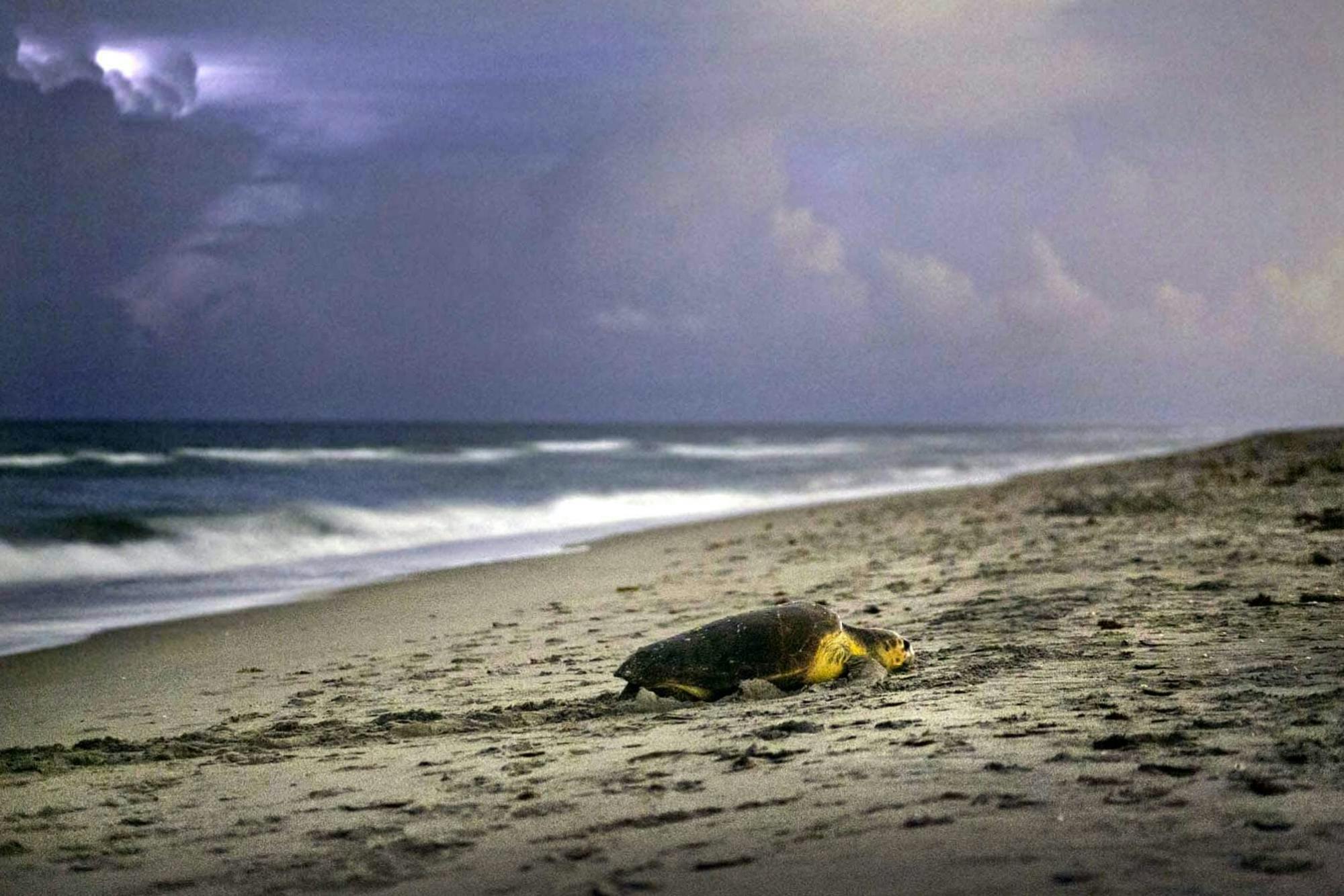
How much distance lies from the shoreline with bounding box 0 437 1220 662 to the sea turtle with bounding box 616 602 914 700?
17.6ft

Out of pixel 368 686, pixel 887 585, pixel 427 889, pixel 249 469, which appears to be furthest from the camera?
pixel 249 469

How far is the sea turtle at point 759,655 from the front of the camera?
5.32 meters

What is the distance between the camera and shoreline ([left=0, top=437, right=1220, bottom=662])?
966cm

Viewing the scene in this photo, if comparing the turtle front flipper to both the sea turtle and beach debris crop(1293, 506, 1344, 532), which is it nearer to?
the sea turtle

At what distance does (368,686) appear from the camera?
6266 millimetres

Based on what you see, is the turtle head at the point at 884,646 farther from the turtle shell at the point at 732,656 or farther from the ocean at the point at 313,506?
the ocean at the point at 313,506

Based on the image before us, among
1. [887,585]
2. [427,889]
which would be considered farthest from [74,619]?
[427,889]

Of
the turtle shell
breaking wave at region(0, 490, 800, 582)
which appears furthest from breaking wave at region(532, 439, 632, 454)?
the turtle shell

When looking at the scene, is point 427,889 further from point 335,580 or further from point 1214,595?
point 335,580

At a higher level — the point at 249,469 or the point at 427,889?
the point at 249,469

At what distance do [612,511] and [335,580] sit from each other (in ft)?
32.9

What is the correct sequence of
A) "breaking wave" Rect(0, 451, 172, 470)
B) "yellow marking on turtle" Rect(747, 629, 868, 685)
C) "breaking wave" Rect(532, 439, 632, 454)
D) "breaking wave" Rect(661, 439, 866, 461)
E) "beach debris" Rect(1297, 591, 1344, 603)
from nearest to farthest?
"yellow marking on turtle" Rect(747, 629, 868, 685) → "beach debris" Rect(1297, 591, 1344, 603) → "breaking wave" Rect(0, 451, 172, 470) → "breaking wave" Rect(661, 439, 866, 461) → "breaking wave" Rect(532, 439, 632, 454)

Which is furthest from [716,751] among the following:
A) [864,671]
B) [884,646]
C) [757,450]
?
[757,450]

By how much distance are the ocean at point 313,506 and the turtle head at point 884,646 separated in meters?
6.44
